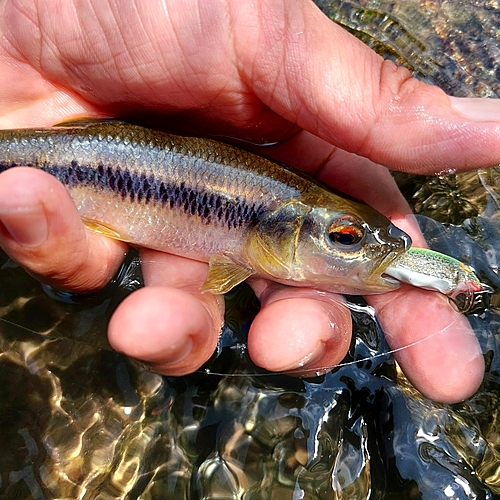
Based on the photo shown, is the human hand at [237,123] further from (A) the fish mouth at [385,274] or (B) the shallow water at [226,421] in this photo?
(B) the shallow water at [226,421]

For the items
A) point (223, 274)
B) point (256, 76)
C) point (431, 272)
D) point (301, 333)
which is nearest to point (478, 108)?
point (431, 272)

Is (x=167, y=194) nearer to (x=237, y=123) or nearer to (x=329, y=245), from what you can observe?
(x=237, y=123)

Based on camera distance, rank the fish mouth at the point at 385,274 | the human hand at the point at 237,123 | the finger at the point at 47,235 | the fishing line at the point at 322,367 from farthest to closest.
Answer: the fishing line at the point at 322,367 < the fish mouth at the point at 385,274 < the human hand at the point at 237,123 < the finger at the point at 47,235

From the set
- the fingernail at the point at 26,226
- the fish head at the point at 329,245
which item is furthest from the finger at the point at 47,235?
the fish head at the point at 329,245

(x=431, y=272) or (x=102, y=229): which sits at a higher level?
(x=431, y=272)

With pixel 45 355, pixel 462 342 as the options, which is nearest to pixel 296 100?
pixel 462 342

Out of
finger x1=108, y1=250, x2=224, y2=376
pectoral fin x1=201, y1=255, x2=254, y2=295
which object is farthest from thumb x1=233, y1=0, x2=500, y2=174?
finger x1=108, y1=250, x2=224, y2=376
